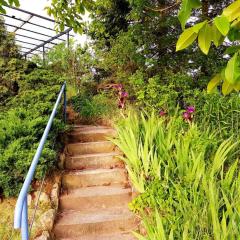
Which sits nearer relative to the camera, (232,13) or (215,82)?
(232,13)

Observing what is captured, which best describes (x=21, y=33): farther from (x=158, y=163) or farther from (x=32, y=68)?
(x=158, y=163)

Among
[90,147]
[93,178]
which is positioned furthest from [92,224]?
[90,147]

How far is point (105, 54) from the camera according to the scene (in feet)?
25.3

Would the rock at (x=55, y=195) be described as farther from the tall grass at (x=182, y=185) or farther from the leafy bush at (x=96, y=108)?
the leafy bush at (x=96, y=108)

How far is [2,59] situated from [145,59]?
2864 millimetres

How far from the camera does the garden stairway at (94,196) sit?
354 centimetres

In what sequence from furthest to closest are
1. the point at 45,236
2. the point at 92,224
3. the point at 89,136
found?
1. the point at 89,136
2. the point at 92,224
3. the point at 45,236

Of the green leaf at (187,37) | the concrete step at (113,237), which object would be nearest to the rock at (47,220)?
the concrete step at (113,237)

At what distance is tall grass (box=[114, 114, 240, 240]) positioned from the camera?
94.7 inches

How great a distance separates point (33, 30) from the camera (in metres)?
11.8

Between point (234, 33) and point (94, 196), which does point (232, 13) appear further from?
point (94, 196)

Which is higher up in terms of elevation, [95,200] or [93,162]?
[93,162]

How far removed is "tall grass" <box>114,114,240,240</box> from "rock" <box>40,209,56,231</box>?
930mm

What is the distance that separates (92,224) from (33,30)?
966 cm
